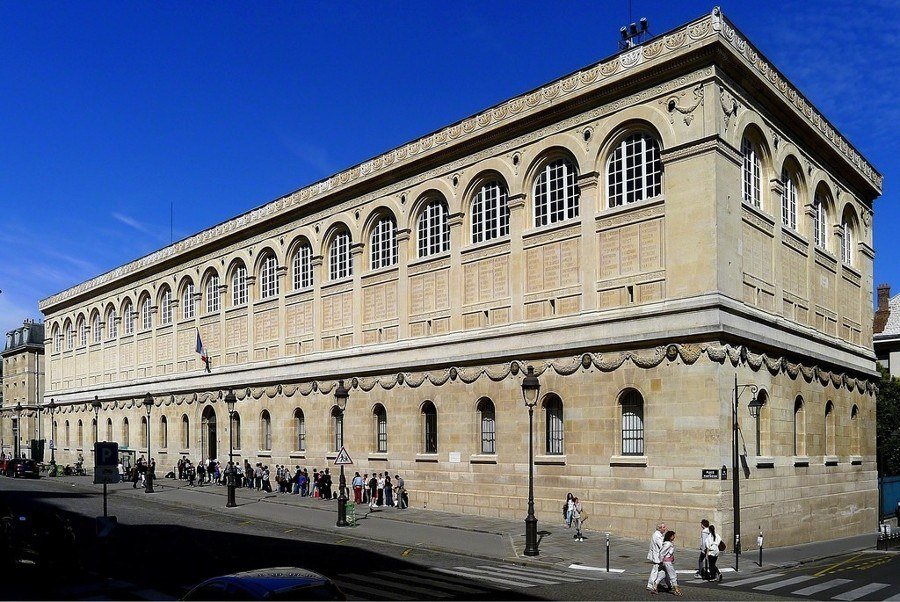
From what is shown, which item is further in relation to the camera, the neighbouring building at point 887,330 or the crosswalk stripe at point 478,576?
the neighbouring building at point 887,330

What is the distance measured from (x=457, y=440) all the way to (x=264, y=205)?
22.9 meters

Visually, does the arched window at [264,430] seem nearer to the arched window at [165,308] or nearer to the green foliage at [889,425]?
the arched window at [165,308]

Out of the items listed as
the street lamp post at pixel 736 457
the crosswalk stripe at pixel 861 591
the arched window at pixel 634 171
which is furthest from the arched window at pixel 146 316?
the crosswalk stripe at pixel 861 591

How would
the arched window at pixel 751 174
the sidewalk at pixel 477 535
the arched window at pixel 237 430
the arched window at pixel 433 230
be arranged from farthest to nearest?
the arched window at pixel 237 430, the arched window at pixel 433 230, the arched window at pixel 751 174, the sidewalk at pixel 477 535

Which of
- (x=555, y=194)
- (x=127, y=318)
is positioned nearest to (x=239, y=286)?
(x=127, y=318)

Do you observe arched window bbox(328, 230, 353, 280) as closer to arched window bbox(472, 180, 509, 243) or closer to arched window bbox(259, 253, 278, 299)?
arched window bbox(259, 253, 278, 299)

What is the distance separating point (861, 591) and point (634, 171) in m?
17.1

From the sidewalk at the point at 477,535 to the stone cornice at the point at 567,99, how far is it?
1667cm

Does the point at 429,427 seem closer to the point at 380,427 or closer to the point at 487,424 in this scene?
the point at 380,427

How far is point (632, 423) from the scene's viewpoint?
31859 millimetres

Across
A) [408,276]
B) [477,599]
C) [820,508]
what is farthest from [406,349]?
[477,599]

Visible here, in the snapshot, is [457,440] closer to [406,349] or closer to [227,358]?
[406,349]

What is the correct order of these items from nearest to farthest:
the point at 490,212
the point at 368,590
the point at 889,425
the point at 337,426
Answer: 1. the point at 368,590
2. the point at 490,212
3. the point at 337,426
4. the point at 889,425

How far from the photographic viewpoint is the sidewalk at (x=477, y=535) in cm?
2667
